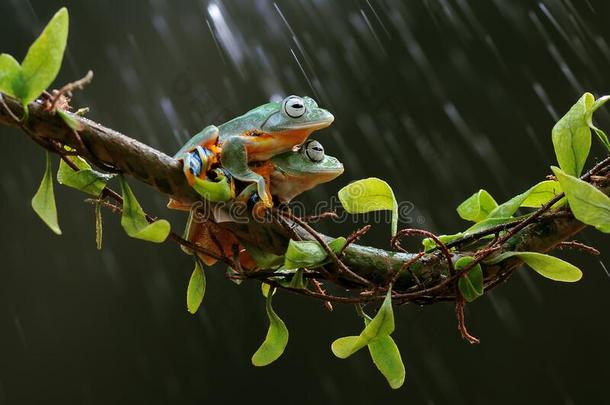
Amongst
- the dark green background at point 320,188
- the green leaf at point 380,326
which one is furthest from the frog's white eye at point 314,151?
the dark green background at point 320,188

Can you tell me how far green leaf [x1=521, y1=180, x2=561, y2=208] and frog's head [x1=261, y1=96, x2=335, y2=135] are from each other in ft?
0.66

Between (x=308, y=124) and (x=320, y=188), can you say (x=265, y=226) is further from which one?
(x=320, y=188)

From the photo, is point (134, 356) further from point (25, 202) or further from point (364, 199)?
point (364, 199)

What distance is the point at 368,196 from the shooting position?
59 centimetres

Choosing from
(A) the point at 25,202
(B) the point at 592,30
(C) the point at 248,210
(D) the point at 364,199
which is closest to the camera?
(C) the point at 248,210

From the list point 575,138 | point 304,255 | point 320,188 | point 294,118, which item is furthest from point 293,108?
point 320,188

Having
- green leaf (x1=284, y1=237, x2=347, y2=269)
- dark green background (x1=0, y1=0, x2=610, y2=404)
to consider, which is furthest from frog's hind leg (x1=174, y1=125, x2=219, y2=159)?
dark green background (x1=0, y1=0, x2=610, y2=404)

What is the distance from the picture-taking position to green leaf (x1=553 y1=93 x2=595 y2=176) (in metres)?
0.51

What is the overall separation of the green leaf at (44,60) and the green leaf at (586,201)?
352 millimetres

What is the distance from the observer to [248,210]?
0.49 metres

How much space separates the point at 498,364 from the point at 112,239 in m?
0.89

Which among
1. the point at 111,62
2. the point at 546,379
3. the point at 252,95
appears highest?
the point at 111,62

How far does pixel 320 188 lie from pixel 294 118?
927mm

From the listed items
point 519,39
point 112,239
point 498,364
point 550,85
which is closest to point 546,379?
point 498,364
